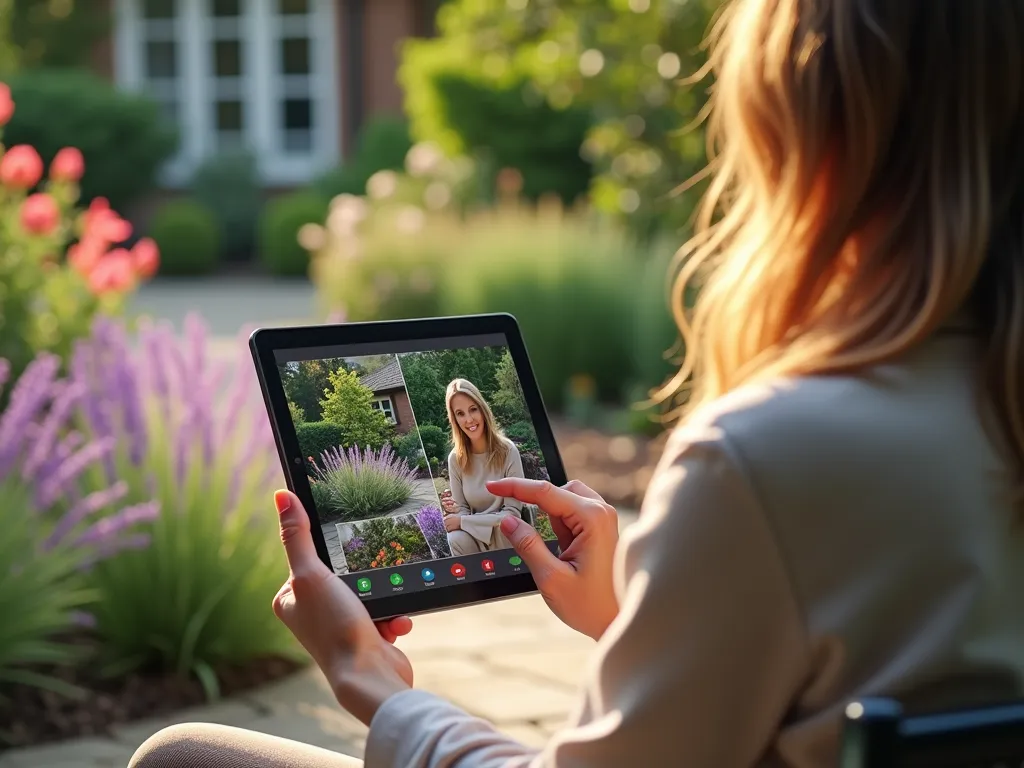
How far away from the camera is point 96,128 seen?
60.9 ft

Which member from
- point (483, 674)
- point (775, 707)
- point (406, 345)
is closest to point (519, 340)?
point (406, 345)

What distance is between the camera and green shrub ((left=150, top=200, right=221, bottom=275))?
58.1 ft

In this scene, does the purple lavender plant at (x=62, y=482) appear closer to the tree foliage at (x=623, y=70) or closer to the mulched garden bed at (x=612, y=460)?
the mulched garden bed at (x=612, y=460)

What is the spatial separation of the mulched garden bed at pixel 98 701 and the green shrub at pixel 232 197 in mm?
16434

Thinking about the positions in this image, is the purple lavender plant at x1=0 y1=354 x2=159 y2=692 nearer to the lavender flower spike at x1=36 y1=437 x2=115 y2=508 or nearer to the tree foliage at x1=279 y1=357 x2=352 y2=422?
the lavender flower spike at x1=36 y1=437 x2=115 y2=508

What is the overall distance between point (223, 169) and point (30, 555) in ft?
56.1

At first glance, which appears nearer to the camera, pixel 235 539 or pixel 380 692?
pixel 380 692

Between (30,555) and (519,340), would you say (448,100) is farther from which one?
(519,340)

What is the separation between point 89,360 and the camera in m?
3.66

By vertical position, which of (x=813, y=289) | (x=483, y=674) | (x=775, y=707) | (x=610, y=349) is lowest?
(x=610, y=349)

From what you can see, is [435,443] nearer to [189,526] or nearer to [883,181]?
[883,181]

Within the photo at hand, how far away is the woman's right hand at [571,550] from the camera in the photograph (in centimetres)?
137

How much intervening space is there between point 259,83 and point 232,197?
218cm

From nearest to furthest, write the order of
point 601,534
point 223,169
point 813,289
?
1. point 813,289
2. point 601,534
3. point 223,169
